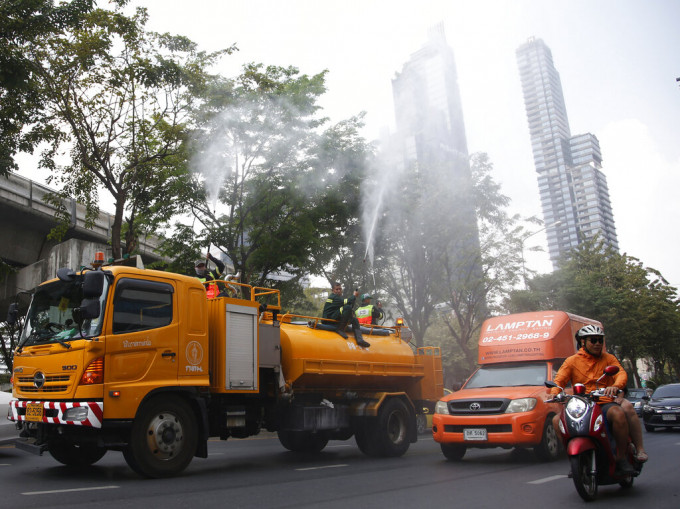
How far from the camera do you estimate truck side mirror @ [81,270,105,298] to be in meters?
6.91

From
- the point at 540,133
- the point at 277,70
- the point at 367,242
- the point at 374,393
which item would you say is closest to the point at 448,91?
the point at 367,242

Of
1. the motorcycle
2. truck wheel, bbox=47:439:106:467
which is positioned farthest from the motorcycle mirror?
truck wheel, bbox=47:439:106:467

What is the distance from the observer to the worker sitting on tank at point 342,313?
10.8 metres

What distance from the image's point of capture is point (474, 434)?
365 inches

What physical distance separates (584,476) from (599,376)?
1201mm

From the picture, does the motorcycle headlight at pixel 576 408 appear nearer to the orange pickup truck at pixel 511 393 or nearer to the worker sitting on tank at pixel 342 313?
the orange pickup truck at pixel 511 393

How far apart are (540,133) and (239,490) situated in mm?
185755

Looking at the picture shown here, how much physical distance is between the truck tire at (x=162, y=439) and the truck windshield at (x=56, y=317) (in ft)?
4.08

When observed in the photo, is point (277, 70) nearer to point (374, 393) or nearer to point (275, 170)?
point (275, 170)

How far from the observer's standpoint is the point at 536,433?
9008mm

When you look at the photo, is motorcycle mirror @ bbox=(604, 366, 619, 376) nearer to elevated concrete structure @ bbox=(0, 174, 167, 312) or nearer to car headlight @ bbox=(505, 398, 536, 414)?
car headlight @ bbox=(505, 398, 536, 414)

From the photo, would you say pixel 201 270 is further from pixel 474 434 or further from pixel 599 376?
pixel 599 376

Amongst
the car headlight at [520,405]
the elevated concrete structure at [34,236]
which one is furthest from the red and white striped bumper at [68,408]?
the elevated concrete structure at [34,236]

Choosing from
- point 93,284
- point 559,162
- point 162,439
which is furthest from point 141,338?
point 559,162
